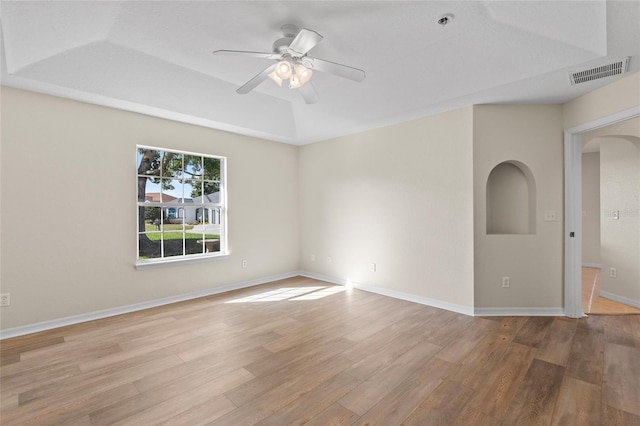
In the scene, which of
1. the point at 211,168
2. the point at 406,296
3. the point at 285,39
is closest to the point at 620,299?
the point at 406,296

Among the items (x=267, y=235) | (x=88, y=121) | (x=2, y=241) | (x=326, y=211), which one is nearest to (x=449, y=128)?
(x=326, y=211)

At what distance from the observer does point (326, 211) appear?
5.22 m

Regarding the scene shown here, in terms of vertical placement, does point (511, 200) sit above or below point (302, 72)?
below

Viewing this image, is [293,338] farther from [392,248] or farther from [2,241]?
[2,241]

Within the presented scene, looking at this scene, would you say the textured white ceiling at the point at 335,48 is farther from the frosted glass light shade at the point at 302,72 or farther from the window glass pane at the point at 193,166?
the window glass pane at the point at 193,166

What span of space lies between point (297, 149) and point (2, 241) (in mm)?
4192

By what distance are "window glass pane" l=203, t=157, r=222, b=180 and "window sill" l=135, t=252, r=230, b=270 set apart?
4.02ft

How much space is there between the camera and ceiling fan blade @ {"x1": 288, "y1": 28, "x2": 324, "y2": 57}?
1.94 metres

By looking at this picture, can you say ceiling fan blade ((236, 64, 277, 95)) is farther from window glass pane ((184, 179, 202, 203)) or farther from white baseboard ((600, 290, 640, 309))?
white baseboard ((600, 290, 640, 309))

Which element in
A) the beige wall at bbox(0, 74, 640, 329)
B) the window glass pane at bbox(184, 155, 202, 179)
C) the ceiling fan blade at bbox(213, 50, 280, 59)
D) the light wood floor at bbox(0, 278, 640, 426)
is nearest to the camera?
the light wood floor at bbox(0, 278, 640, 426)

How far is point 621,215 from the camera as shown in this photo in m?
3.97

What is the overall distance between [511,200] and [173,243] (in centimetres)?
468

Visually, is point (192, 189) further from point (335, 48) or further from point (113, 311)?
point (335, 48)

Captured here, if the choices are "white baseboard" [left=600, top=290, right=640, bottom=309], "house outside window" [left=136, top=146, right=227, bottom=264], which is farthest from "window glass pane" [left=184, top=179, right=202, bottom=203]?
"white baseboard" [left=600, top=290, right=640, bottom=309]
